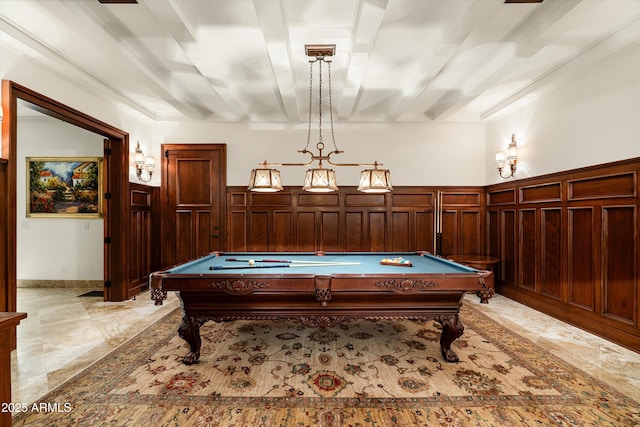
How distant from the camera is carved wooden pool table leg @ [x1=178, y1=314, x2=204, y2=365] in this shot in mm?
2650

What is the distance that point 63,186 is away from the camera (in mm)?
5438

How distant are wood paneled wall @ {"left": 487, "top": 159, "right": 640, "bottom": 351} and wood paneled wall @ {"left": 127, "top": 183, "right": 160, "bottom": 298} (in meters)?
6.14

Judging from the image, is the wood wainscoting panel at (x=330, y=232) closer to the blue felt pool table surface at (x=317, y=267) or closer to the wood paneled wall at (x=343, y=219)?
the wood paneled wall at (x=343, y=219)

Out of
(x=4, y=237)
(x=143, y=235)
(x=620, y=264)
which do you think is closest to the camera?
(x=4, y=237)

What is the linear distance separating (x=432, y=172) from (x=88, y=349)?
555 cm

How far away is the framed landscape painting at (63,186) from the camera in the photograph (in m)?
5.43

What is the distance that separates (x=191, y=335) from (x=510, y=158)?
16.2 feet

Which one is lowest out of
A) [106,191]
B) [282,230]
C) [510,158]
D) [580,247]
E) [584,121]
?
[580,247]

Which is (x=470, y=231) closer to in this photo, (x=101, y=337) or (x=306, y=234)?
(x=306, y=234)

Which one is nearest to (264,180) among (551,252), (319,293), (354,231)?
(319,293)

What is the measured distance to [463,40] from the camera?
9.51 ft

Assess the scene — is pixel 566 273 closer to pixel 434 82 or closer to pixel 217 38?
pixel 434 82

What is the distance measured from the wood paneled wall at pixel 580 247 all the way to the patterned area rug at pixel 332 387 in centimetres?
103

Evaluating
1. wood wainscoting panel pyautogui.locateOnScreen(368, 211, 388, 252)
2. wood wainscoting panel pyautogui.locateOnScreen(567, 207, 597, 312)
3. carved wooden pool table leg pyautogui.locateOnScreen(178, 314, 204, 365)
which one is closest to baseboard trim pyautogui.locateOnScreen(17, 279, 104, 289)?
carved wooden pool table leg pyautogui.locateOnScreen(178, 314, 204, 365)
